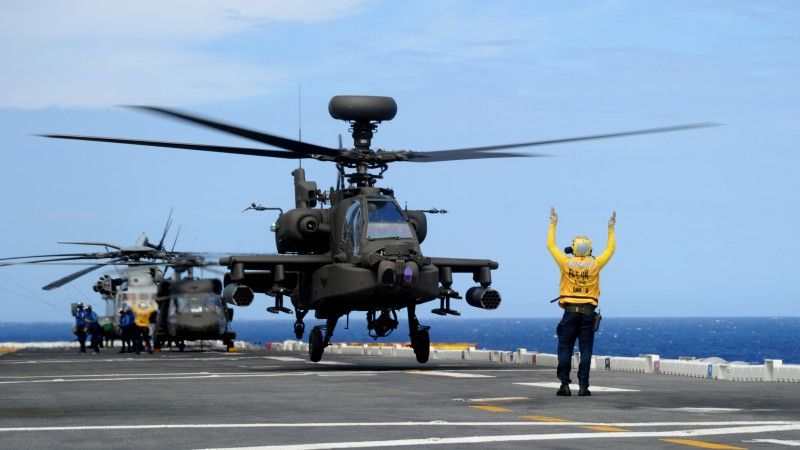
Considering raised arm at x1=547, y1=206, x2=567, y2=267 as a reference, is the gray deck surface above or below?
below

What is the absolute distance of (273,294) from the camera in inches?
1121

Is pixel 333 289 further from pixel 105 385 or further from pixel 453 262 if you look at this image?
pixel 105 385

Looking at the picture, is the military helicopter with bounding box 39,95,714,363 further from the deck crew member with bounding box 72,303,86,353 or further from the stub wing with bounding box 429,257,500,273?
the deck crew member with bounding box 72,303,86,353

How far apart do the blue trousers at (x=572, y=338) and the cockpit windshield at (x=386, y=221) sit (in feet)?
28.3

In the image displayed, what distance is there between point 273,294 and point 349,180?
3.02 m

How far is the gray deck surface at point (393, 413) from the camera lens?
11.3 metres

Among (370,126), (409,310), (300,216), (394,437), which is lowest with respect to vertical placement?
(394,437)

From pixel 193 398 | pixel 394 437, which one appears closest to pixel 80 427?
pixel 394 437

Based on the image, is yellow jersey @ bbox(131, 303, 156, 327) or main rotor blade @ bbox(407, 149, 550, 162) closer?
main rotor blade @ bbox(407, 149, 550, 162)

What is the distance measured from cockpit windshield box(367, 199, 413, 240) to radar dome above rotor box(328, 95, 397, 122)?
2391mm

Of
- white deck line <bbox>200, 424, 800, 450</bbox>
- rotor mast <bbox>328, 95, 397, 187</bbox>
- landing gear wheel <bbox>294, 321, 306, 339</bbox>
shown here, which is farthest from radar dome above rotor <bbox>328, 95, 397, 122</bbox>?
white deck line <bbox>200, 424, 800, 450</bbox>

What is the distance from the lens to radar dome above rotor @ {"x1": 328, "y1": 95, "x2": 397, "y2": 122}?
91.2 ft

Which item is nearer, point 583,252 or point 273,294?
point 583,252

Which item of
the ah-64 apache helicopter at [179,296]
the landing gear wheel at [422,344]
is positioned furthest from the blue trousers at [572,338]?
the ah-64 apache helicopter at [179,296]
